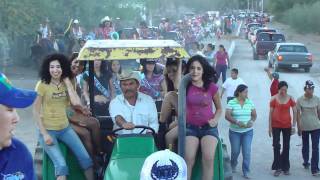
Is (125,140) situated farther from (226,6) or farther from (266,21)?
(226,6)

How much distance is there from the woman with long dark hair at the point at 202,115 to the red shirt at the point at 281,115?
459 cm

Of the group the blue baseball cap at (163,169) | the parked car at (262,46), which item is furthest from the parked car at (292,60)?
the blue baseball cap at (163,169)

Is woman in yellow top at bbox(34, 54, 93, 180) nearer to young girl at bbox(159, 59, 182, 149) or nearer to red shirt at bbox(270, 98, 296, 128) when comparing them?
young girl at bbox(159, 59, 182, 149)

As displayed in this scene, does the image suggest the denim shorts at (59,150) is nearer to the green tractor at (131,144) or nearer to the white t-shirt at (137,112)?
the green tractor at (131,144)

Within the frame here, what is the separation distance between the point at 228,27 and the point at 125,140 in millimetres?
61603

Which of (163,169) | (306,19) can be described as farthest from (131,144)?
(306,19)

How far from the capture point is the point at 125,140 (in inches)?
257

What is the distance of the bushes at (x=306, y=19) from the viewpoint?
59.1 meters

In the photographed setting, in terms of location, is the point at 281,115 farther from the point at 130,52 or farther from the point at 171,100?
the point at 130,52

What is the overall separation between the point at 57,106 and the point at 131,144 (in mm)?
1162

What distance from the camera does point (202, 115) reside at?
700 cm

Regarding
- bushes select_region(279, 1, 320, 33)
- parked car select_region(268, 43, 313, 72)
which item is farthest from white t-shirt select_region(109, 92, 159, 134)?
bushes select_region(279, 1, 320, 33)

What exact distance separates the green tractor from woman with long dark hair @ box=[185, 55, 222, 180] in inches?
6.4

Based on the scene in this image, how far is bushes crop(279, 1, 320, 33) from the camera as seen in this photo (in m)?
59.1
